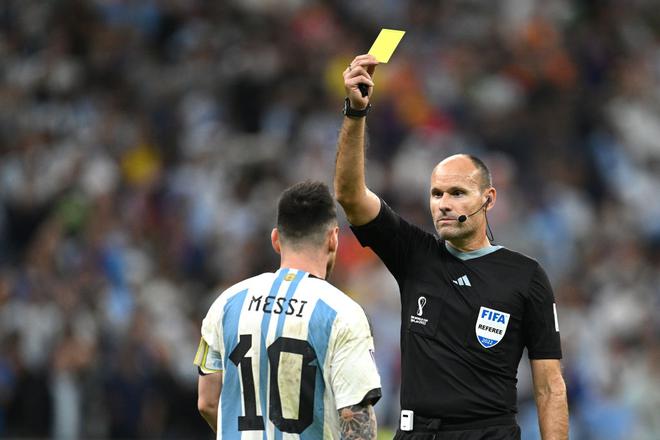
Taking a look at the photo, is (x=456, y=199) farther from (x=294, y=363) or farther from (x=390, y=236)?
(x=294, y=363)

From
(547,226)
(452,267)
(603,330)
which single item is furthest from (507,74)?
(452,267)

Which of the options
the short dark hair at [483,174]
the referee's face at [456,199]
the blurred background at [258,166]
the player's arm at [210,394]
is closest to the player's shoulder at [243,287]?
the player's arm at [210,394]

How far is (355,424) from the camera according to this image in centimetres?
489

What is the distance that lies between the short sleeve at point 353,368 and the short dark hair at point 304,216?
0.40 meters

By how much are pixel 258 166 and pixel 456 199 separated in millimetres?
8577

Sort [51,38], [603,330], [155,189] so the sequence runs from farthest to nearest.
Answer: [51,38]
[155,189]
[603,330]

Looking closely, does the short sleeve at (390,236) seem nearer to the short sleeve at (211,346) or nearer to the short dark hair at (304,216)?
the short dark hair at (304,216)

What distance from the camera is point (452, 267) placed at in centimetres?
578

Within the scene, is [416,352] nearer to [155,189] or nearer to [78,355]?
[78,355]

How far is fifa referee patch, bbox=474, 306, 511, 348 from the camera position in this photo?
557 cm

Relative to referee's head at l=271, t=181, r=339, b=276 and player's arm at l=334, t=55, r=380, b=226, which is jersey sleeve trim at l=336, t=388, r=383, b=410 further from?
player's arm at l=334, t=55, r=380, b=226

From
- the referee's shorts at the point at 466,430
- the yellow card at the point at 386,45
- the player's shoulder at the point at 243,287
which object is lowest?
the referee's shorts at the point at 466,430

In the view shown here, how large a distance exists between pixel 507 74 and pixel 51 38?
5714 millimetres

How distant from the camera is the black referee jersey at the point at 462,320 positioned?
5.53 m
